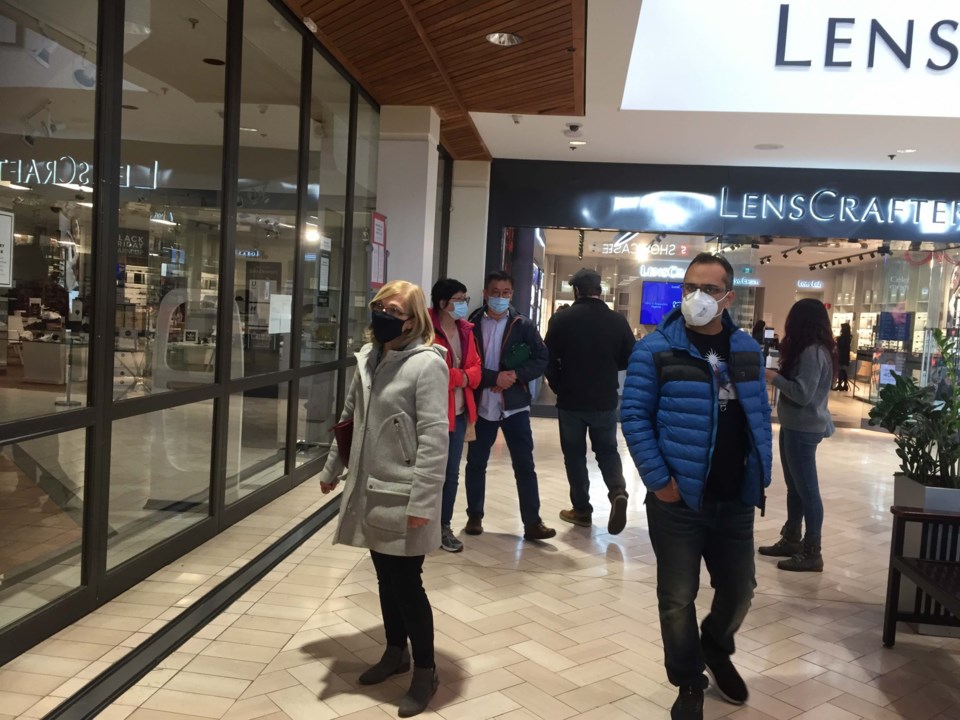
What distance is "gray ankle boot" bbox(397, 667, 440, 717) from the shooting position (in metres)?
2.55

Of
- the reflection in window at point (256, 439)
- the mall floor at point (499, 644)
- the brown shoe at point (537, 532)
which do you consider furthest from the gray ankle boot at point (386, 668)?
the reflection in window at point (256, 439)

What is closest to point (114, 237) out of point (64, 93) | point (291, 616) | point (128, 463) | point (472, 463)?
point (64, 93)

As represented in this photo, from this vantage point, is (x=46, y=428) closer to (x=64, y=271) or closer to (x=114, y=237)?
(x=64, y=271)

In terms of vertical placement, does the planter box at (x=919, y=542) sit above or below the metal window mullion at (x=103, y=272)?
below

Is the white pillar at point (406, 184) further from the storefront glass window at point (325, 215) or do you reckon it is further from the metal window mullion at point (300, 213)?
the metal window mullion at point (300, 213)

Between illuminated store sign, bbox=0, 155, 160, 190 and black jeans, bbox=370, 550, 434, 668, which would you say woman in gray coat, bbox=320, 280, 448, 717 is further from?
illuminated store sign, bbox=0, 155, 160, 190

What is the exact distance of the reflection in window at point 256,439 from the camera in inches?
196

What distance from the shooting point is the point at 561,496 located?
591 cm

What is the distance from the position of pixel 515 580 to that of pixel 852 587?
187 centimetres

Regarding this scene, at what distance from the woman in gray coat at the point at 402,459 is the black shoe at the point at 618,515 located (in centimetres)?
220

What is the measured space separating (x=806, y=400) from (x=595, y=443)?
4.29 feet

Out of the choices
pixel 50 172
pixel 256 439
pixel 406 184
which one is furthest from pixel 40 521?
pixel 406 184

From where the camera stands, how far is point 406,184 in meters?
7.06

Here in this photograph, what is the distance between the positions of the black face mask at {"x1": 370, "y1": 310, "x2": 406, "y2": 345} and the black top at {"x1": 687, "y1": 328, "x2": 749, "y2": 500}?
1.04 meters
